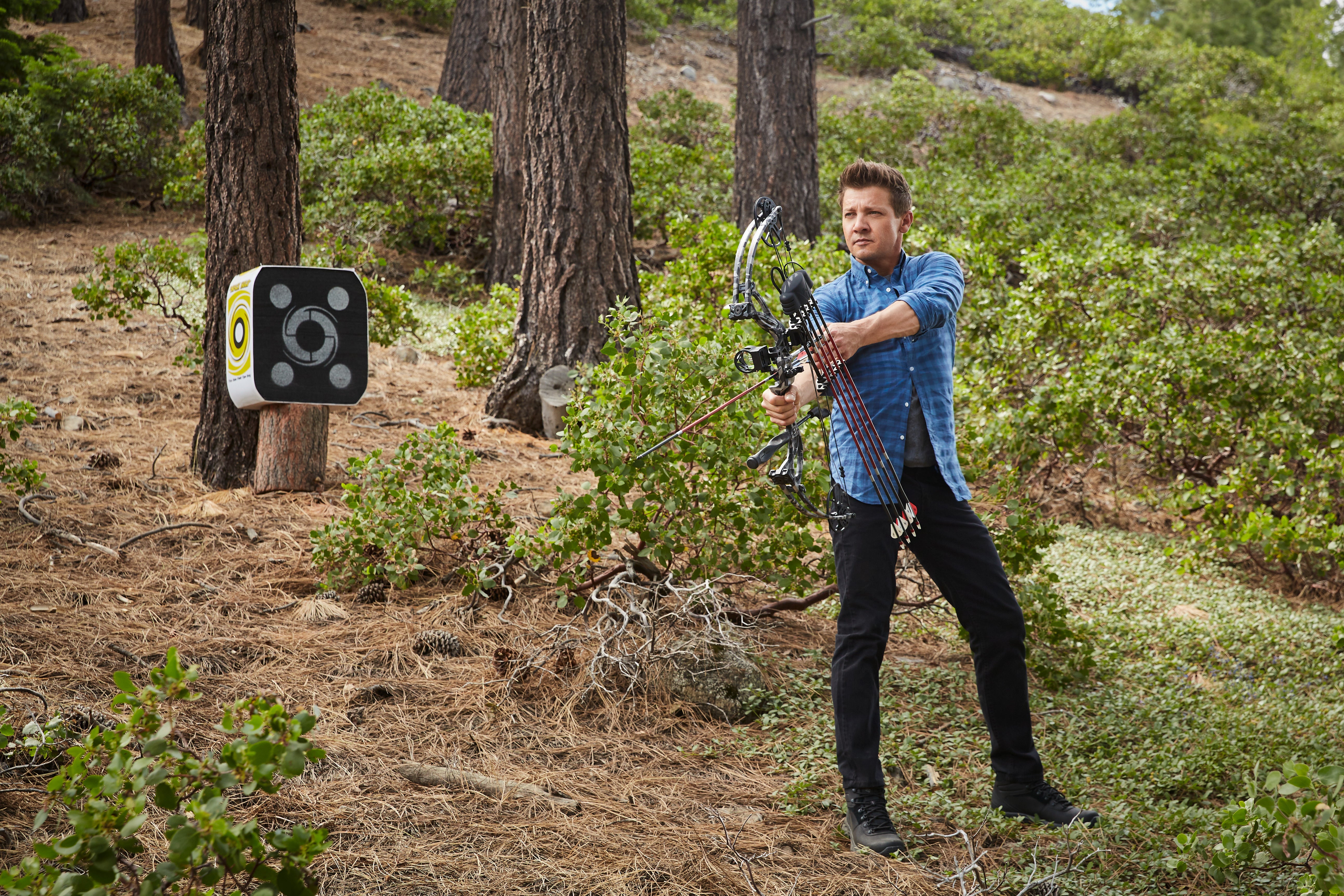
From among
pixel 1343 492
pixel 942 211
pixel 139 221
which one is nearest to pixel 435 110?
pixel 139 221

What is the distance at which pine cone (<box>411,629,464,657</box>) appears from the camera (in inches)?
150

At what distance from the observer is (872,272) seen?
9.85ft

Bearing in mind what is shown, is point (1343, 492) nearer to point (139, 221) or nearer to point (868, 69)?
point (139, 221)

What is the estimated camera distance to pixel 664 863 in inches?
102

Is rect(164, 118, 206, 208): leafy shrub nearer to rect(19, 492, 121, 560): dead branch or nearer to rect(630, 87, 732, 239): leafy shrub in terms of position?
rect(630, 87, 732, 239): leafy shrub

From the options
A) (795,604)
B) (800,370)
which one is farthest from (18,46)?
(800,370)

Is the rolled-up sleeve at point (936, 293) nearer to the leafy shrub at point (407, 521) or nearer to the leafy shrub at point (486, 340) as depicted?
the leafy shrub at point (407, 521)

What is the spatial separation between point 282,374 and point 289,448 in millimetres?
472

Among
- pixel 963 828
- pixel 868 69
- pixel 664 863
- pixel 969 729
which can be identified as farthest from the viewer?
pixel 868 69

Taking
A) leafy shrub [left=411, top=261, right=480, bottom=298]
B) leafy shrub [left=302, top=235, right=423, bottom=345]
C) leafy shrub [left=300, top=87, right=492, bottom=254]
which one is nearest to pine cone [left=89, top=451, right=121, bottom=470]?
leafy shrub [left=302, top=235, right=423, bottom=345]

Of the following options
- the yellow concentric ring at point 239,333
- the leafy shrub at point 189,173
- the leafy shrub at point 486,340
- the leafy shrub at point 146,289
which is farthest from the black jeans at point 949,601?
the leafy shrub at point 189,173

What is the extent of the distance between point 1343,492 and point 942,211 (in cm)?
551

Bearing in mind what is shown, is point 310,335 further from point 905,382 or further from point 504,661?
point 905,382

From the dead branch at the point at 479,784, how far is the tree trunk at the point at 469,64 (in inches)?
466
